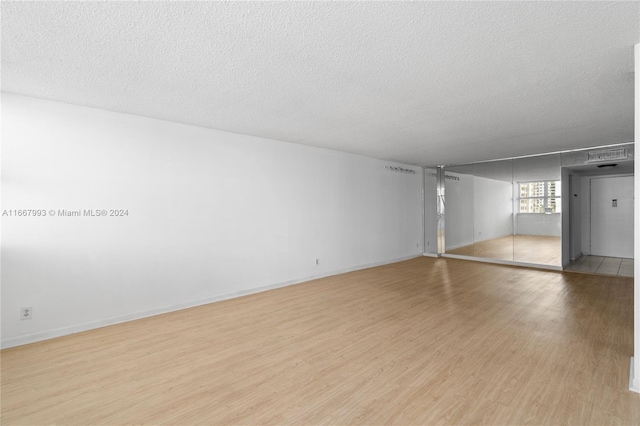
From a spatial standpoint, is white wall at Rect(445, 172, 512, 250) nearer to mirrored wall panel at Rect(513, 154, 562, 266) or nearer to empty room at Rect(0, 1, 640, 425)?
mirrored wall panel at Rect(513, 154, 562, 266)

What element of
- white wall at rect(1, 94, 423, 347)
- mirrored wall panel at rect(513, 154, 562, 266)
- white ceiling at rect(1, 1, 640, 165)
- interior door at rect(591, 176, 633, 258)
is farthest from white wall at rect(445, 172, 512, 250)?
white wall at rect(1, 94, 423, 347)

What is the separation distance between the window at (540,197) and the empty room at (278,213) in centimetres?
92

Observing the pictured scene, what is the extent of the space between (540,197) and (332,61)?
23.6 feet

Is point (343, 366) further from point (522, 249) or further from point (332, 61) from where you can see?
point (522, 249)

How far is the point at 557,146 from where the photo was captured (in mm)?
6133

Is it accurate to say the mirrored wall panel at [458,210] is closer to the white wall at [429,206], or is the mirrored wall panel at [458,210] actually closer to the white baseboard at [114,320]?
the white wall at [429,206]

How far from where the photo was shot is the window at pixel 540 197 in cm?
709

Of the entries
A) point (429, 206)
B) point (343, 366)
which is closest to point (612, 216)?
point (429, 206)

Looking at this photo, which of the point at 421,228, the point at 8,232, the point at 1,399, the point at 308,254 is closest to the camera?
the point at 1,399

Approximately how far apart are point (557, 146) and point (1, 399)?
865cm

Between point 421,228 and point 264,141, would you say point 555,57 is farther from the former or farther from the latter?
point 421,228

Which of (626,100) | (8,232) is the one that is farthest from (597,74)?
(8,232)

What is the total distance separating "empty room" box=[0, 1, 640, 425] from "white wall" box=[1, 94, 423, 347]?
0.02 meters

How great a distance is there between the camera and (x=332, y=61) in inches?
102
